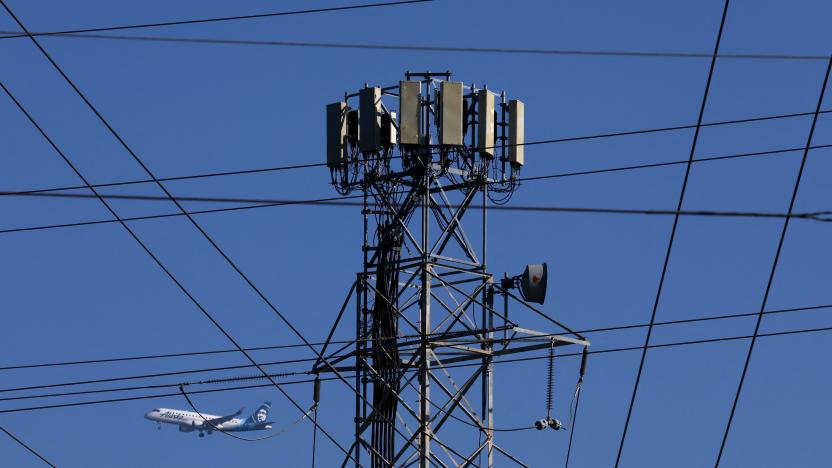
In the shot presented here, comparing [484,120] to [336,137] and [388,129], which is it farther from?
[336,137]

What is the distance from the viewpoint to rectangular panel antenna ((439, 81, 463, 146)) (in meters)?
55.9

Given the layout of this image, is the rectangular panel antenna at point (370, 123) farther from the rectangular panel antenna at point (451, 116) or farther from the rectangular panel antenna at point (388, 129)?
the rectangular panel antenna at point (451, 116)

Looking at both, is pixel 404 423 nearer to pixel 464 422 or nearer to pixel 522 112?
pixel 464 422

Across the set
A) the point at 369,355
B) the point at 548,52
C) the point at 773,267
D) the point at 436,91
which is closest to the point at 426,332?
the point at 369,355

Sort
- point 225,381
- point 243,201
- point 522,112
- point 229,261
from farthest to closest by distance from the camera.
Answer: point 522,112 → point 225,381 → point 229,261 → point 243,201

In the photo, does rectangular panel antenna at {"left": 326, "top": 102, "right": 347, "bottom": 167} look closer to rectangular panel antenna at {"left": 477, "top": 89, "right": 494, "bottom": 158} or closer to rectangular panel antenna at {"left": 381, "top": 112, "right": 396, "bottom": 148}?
rectangular panel antenna at {"left": 381, "top": 112, "right": 396, "bottom": 148}

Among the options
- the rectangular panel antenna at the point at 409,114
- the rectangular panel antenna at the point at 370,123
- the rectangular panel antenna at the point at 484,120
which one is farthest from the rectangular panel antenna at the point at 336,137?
the rectangular panel antenna at the point at 484,120

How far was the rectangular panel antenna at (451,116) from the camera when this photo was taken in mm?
55875

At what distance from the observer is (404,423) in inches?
2207

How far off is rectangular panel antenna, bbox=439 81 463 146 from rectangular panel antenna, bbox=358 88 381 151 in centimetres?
166

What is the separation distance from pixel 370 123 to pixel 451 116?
2.07 m

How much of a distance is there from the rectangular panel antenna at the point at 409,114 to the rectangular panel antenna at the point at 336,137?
2.10 meters

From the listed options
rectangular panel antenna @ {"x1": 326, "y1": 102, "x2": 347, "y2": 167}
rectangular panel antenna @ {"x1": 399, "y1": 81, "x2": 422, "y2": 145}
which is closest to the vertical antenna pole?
rectangular panel antenna @ {"x1": 399, "y1": 81, "x2": 422, "y2": 145}

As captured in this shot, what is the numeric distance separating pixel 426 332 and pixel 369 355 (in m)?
1.60
